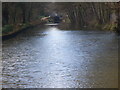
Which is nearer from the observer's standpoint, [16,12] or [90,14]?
[16,12]

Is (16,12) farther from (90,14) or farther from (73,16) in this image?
(90,14)

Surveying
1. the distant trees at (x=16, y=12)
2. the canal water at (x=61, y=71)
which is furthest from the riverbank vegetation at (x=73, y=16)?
the canal water at (x=61, y=71)

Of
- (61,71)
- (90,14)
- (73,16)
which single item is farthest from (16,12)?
(61,71)

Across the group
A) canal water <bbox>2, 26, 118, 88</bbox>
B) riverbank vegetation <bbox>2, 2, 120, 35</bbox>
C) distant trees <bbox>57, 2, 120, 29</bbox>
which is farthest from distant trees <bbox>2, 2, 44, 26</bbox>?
canal water <bbox>2, 26, 118, 88</bbox>

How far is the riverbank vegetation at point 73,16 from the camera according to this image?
98.1ft

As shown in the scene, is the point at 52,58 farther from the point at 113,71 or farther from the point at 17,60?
the point at 113,71

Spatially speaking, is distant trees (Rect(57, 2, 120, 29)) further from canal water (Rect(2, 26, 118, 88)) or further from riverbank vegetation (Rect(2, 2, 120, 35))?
canal water (Rect(2, 26, 118, 88))

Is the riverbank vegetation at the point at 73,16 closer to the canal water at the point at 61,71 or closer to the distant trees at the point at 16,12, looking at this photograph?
the distant trees at the point at 16,12

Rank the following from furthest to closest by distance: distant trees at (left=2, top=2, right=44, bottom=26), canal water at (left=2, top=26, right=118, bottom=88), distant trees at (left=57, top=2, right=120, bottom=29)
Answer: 1. distant trees at (left=57, top=2, right=120, bottom=29)
2. distant trees at (left=2, top=2, right=44, bottom=26)
3. canal water at (left=2, top=26, right=118, bottom=88)

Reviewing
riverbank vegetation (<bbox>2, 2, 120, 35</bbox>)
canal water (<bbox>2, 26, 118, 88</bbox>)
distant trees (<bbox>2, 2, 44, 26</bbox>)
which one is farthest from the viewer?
distant trees (<bbox>2, 2, 44, 26</bbox>)

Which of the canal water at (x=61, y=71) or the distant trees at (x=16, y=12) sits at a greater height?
the distant trees at (x=16, y=12)

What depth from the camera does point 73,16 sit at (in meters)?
43.1

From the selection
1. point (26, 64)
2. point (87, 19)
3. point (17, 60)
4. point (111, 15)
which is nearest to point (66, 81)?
point (26, 64)

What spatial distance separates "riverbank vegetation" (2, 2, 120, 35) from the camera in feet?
98.1
